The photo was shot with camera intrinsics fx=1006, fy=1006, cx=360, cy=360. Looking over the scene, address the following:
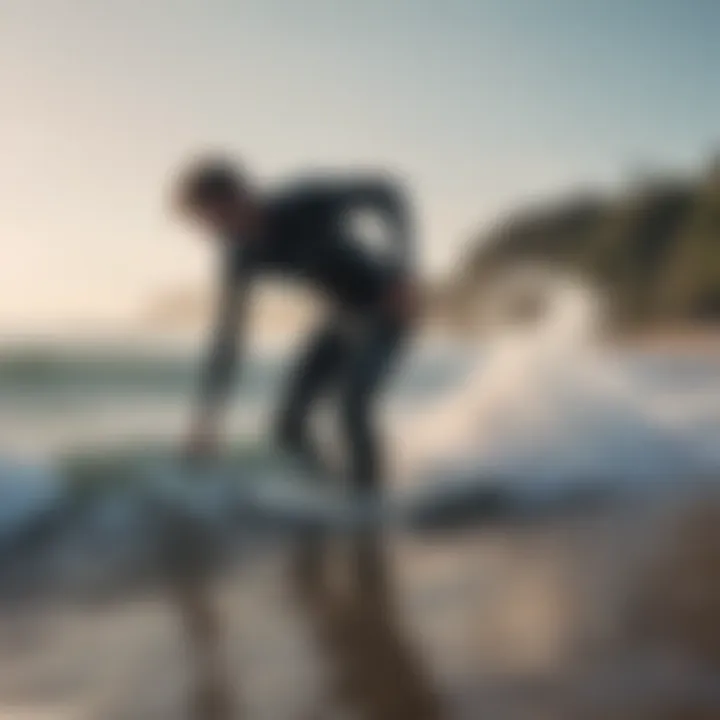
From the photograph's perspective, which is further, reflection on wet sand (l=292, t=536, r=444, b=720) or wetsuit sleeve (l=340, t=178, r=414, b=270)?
wetsuit sleeve (l=340, t=178, r=414, b=270)

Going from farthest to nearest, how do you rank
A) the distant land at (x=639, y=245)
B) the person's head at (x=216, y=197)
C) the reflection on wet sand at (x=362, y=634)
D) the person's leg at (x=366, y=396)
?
the distant land at (x=639, y=245), the person's leg at (x=366, y=396), the person's head at (x=216, y=197), the reflection on wet sand at (x=362, y=634)

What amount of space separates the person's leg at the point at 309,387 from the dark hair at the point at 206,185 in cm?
27

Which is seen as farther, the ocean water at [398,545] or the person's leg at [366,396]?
the person's leg at [366,396]

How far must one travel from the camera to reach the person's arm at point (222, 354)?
162 centimetres

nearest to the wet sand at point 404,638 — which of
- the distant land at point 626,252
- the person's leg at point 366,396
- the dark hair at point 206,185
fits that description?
the person's leg at point 366,396

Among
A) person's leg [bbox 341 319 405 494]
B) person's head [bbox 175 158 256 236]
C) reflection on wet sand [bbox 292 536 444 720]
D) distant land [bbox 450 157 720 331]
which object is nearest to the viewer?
reflection on wet sand [bbox 292 536 444 720]

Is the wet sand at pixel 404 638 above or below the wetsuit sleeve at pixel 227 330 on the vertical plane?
below

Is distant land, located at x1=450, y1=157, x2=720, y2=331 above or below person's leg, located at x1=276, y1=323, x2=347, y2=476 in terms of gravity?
above

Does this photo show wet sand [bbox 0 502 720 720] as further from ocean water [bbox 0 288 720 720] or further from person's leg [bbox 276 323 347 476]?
person's leg [bbox 276 323 347 476]

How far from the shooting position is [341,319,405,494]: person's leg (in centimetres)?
169

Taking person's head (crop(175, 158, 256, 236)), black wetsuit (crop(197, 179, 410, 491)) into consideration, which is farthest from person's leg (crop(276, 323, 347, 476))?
person's head (crop(175, 158, 256, 236))

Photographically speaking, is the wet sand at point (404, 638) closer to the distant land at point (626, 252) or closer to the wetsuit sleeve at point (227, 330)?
the wetsuit sleeve at point (227, 330)

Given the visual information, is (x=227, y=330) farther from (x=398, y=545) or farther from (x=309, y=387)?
(x=398, y=545)

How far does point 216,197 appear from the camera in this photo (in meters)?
A: 1.59
